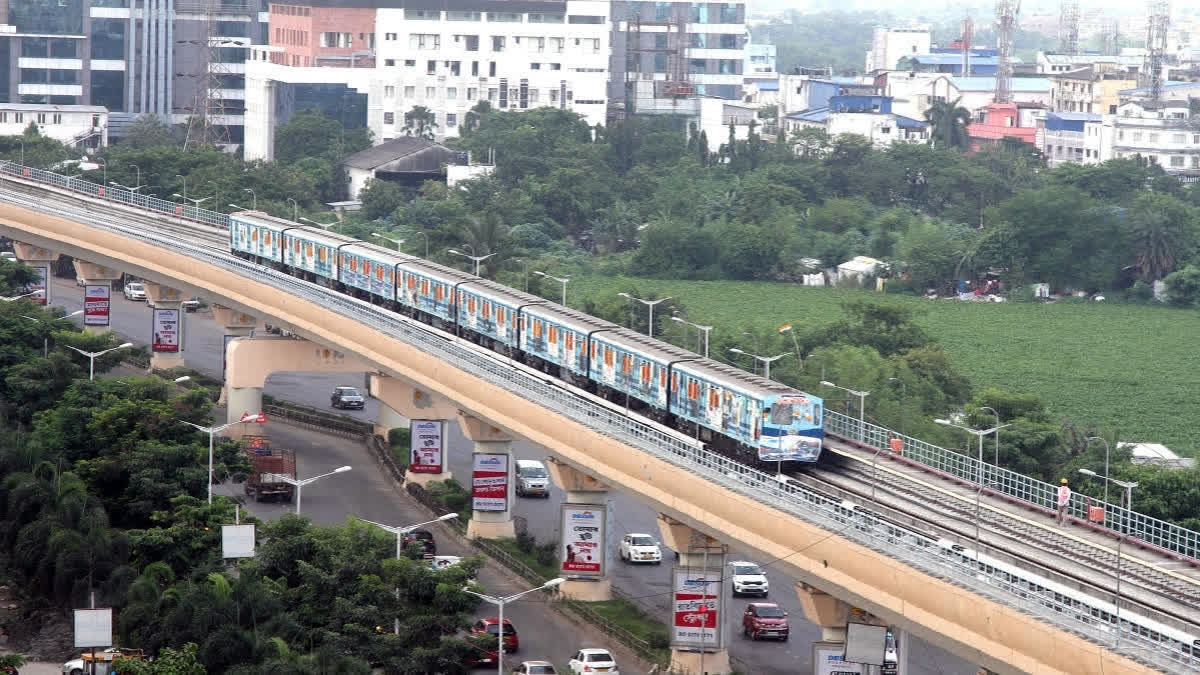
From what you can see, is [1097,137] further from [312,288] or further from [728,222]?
[312,288]

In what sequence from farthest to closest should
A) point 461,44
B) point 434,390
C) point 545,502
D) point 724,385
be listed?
point 461,44 → point 545,502 → point 434,390 → point 724,385

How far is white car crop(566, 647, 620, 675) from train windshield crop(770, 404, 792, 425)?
809cm

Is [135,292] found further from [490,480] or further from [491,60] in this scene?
[490,480]

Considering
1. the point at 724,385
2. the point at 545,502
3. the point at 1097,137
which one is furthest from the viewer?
the point at 1097,137

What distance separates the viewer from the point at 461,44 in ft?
557

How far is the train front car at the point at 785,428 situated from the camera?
58.1 meters

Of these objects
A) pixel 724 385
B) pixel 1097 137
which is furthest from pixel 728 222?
pixel 724 385

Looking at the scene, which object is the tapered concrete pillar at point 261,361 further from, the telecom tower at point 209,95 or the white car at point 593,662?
the telecom tower at point 209,95

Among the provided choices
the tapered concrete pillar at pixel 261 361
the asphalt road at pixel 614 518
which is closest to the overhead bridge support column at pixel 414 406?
the asphalt road at pixel 614 518

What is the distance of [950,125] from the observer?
185 m

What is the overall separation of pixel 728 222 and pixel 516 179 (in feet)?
53.2

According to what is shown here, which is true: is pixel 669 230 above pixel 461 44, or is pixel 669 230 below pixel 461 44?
below

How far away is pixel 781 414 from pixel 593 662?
28.9ft

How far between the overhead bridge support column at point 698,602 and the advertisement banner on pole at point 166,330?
48.9m
